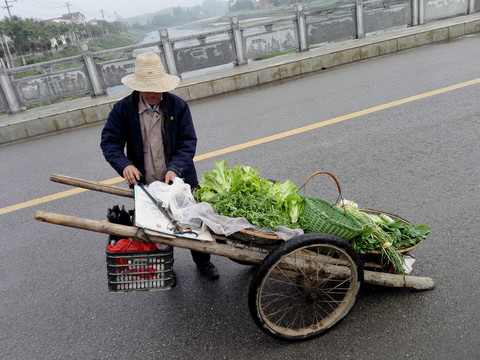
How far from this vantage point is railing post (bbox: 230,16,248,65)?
1126 centimetres

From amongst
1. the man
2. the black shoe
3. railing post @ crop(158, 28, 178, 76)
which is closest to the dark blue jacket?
the man

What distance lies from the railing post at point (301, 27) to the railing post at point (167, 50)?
3.93 m

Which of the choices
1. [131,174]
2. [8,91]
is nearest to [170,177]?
[131,174]

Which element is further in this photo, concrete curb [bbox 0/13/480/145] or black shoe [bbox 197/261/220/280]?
concrete curb [bbox 0/13/480/145]

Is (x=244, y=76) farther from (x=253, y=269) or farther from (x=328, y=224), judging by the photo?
(x=328, y=224)

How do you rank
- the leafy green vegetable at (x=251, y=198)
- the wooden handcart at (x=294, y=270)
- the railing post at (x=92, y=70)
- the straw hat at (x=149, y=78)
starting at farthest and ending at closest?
the railing post at (x=92, y=70) < the straw hat at (x=149, y=78) < the leafy green vegetable at (x=251, y=198) < the wooden handcart at (x=294, y=270)

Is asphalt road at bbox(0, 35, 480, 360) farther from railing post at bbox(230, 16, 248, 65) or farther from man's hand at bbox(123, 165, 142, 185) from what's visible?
railing post at bbox(230, 16, 248, 65)

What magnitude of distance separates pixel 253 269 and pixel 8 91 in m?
9.39

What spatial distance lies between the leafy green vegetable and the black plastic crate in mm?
442

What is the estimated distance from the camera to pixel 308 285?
8.58 ft

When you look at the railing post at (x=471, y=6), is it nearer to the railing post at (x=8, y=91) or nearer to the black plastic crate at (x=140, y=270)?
the railing post at (x=8, y=91)

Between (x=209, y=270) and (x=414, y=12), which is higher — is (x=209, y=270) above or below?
below

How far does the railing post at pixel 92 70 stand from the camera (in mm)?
10094

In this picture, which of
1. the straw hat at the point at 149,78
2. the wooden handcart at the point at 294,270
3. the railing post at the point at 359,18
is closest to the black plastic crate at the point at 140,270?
the wooden handcart at the point at 294,270
